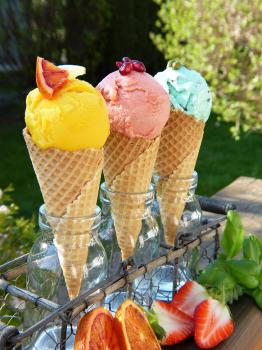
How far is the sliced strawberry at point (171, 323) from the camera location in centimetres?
99

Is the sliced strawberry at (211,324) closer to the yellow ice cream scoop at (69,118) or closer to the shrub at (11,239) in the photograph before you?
the yellow ice cream scoop at (69,118)

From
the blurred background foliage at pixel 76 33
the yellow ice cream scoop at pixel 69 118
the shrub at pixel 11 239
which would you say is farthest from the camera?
the blurred background foliage at pixel 76 33

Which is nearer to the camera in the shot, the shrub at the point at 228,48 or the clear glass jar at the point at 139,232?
the clear glass jar at the point at 139,232

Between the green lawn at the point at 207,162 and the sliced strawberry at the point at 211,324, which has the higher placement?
the sliced strawberry at the point at 211,324

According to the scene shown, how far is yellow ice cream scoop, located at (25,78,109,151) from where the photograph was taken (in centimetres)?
85

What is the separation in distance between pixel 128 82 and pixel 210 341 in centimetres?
45

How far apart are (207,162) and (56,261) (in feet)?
12.2

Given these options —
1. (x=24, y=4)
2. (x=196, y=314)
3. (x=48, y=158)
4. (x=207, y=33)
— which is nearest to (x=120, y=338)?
(x=196, y=314)

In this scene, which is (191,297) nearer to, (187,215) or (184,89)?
(187,215)

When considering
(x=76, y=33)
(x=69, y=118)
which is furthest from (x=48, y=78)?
(x=76, y=33)

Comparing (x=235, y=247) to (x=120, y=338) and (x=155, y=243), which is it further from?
(x=120, y=338)

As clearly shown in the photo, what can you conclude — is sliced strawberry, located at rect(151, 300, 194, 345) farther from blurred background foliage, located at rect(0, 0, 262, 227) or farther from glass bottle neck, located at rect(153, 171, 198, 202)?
blurred background foliage, located at rect(0, 0, 262, 227)

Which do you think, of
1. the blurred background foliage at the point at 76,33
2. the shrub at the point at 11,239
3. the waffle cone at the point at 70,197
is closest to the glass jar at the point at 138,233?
the waffle cone at the point at 70,197

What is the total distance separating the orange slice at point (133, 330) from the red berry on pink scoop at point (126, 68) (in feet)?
1.23
